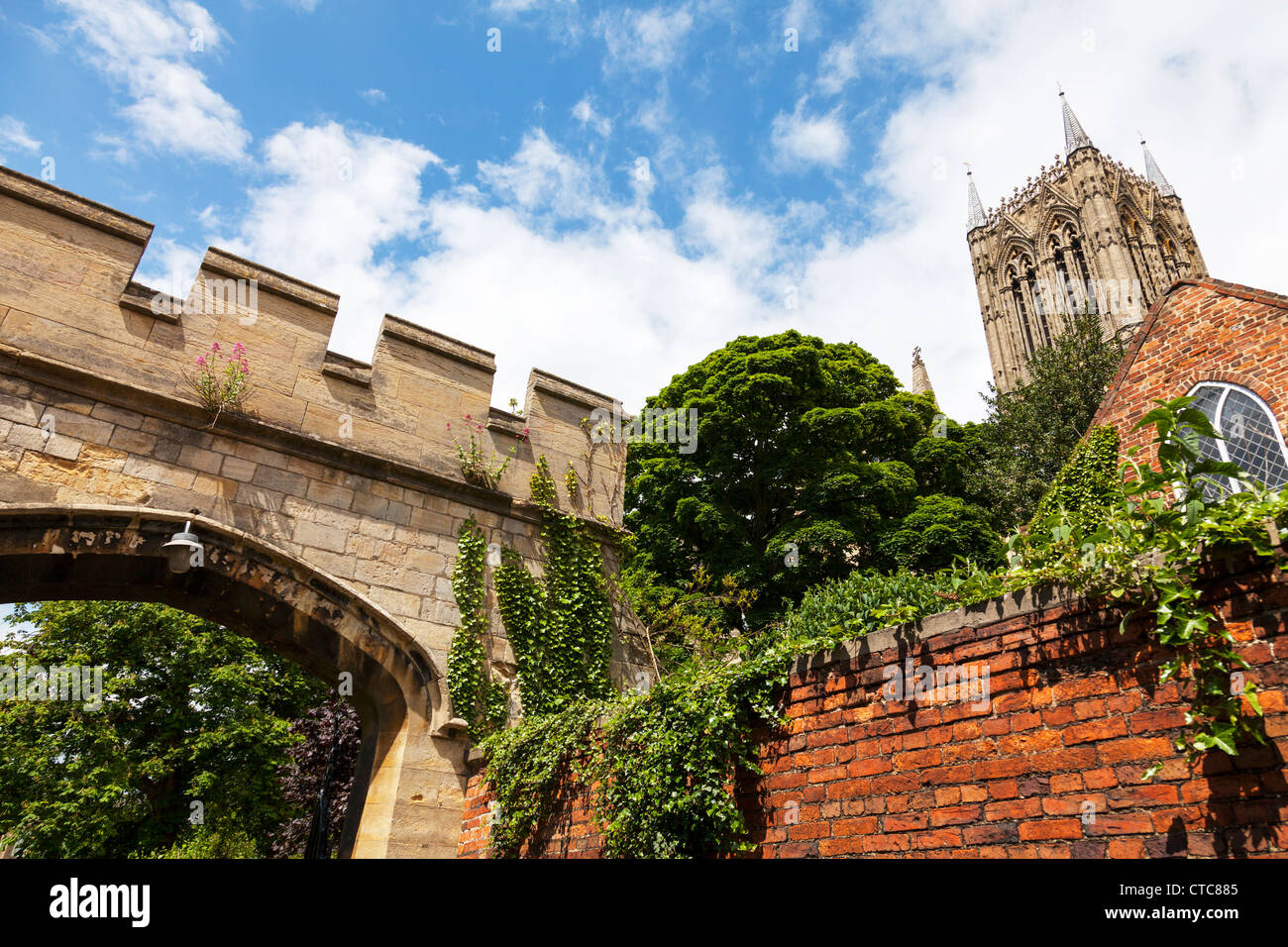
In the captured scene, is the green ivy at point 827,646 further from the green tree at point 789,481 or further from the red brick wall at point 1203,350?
the green tree at point 789,481

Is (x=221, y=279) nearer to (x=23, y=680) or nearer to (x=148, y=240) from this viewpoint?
(x=148, y=240)

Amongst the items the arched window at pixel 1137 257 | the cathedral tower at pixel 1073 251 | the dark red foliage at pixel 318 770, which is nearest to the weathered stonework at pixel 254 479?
the dark red foliage at pixel 318 770

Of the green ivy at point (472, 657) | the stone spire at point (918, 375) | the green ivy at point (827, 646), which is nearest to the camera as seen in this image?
the green ivy at point (827, 646)

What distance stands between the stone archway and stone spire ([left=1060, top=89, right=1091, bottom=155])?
56.7 m

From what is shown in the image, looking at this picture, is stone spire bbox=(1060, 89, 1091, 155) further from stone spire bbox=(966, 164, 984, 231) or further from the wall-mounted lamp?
the wall-mounted lamp

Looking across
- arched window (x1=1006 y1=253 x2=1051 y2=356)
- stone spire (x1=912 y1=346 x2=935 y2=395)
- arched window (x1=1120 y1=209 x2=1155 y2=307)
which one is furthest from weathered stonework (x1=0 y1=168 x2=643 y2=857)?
arched window (x1=1120 y1=209 x2=1155 y2=307)

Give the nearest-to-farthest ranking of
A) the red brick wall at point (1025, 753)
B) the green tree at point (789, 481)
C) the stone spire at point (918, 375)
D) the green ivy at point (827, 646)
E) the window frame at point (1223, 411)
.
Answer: the red brick wall at point (1025, 753) < the green ivy at point (827, 646) < the window frame at point (1223, 411) < the green tree at point (789, 481) < the stone spire at point (918, 375)

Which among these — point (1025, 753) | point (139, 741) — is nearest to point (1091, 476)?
point (1025, 753)

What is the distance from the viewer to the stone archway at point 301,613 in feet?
19.2

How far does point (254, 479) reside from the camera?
669 cm

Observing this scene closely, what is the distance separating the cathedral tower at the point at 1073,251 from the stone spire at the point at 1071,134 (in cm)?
7

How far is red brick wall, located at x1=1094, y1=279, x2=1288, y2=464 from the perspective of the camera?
8.64 meters
